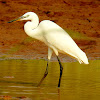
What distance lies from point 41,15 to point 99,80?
39.6 feet

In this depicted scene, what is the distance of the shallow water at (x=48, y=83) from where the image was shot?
22.9ft

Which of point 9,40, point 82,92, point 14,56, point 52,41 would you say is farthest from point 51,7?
point 82,92

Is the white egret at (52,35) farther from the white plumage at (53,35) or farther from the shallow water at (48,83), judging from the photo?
the shallow water at (48,83)

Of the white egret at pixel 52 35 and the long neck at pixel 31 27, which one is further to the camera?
the long neck at pixel 31 27

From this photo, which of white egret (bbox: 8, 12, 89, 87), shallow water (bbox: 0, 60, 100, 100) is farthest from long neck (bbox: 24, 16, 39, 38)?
shallow water (bbox: 0, 60, 100, 100)

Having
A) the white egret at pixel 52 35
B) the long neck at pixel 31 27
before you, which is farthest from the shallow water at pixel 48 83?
the long neck at pixel 31 27

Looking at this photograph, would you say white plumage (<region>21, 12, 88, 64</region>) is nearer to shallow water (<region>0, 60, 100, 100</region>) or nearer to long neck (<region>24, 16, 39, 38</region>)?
long neck (<region>24, 16, 39, 38</region>)

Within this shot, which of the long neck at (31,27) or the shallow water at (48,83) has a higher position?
the long neck at (31,27)

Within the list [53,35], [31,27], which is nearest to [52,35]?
[53,35]

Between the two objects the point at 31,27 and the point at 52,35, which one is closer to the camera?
the point at 52,35

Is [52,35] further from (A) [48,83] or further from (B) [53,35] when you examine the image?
(A) [48,83]

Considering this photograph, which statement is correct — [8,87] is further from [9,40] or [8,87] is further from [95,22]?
[95,22]

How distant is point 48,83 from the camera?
8.81 meters

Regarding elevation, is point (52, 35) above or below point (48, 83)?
above
